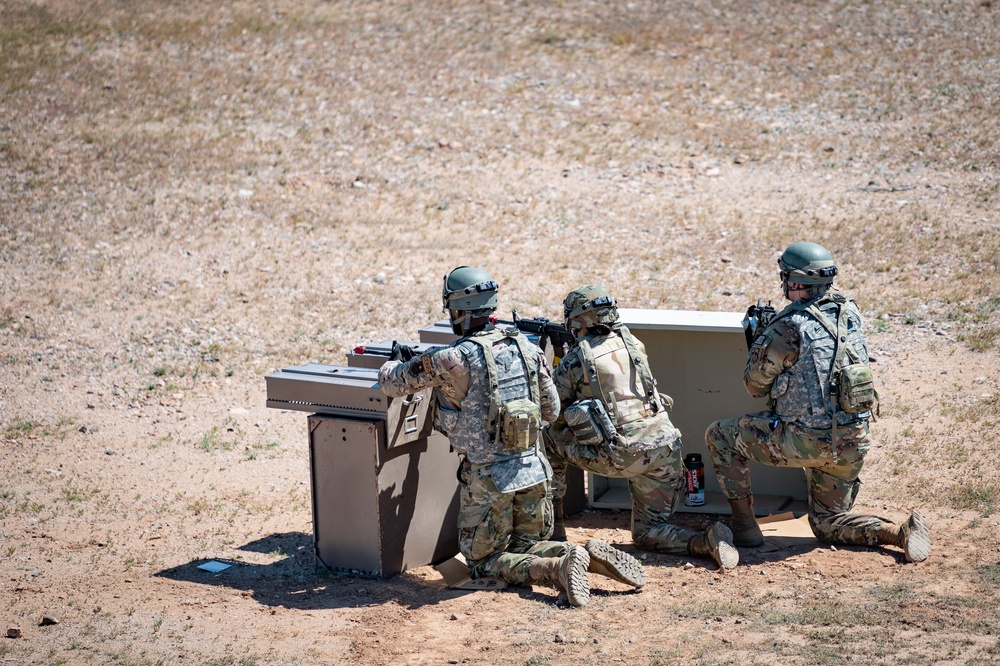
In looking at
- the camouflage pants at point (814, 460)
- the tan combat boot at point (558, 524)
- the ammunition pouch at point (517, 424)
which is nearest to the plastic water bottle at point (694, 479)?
the camouflage pants at point (814, 460)

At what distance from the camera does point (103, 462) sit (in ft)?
31.3

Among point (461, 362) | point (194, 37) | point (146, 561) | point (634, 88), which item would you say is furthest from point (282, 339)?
point (194, 37)

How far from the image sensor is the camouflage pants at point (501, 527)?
266 inches

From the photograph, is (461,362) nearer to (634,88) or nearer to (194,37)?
(634,88)

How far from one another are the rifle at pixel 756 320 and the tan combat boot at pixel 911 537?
1.49 meters

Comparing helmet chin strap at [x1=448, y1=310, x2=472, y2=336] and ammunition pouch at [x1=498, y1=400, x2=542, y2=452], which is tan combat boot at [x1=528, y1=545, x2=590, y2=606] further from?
helmet chin strap at [x1=448, y1=310, x2=472, y2=336]

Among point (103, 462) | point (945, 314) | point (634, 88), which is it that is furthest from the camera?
point (634, 88)

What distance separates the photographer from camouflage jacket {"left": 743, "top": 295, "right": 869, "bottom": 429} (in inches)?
279

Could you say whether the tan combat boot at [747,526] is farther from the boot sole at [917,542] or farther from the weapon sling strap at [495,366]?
the weapon sling strap at [495,366]

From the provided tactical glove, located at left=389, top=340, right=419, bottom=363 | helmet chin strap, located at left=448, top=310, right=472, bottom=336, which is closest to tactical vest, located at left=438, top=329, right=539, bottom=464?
helmet chin strap, located at left=448, top=310, right=472, bottom=336

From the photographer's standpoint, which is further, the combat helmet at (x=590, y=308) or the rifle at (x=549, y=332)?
the rifle at (x=549, y=332)

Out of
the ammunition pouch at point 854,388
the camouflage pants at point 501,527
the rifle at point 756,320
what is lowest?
the camouflage pants at point 501,527

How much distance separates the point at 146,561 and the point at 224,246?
8076 mm

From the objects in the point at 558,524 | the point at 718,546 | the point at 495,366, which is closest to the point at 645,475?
the point at 718,546
